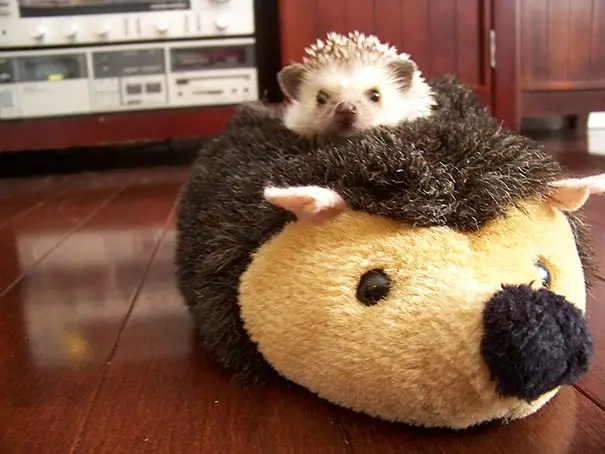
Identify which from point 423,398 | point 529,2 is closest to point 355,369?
point 423,398

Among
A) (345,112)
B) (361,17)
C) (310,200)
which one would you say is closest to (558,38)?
(361,17)

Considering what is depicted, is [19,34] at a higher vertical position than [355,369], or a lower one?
higher

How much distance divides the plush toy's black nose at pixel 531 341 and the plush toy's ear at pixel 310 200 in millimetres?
158

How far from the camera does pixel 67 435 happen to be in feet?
1.93

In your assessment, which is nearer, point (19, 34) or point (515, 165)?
point (515, 165)

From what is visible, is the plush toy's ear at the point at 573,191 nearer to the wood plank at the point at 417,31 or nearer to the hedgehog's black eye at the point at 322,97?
the hedgehog's black eye at the point at 322,97

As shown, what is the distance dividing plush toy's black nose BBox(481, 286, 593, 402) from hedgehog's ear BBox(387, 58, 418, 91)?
2.06 ft

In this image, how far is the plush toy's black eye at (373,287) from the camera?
556 mm

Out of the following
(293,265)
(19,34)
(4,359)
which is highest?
(19,34)

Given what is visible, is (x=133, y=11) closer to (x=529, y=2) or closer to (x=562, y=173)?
(x=529, y=2)

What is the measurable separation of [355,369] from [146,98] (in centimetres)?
198

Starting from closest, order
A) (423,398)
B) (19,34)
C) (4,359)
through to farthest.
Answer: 1. (423,398)
2. (4,359)
3. (19,34)

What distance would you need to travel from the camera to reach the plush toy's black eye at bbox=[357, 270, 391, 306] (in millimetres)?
556

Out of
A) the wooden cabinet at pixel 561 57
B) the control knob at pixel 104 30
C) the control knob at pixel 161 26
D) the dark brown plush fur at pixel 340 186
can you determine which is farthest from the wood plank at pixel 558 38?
the dark brown plush fur at pixel 340 186
